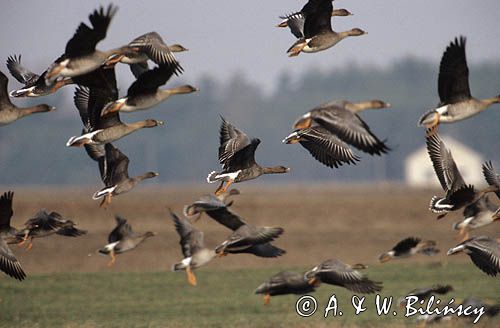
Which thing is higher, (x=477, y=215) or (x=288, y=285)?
(x=477, y=215)

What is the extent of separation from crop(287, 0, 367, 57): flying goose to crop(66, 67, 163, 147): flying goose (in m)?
2.85

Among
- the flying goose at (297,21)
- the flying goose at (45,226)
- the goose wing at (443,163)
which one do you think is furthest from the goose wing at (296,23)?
the flying goose at (45,226)

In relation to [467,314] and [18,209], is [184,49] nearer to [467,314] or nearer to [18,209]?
[467,314]

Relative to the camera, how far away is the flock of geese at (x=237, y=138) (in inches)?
532

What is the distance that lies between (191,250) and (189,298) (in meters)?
4.37

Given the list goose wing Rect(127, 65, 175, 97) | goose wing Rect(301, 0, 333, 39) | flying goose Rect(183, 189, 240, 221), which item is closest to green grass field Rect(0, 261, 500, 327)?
flying goose Rect(183, 189, 240, 221)

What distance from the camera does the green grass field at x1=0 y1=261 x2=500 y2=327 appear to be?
54.3 ft

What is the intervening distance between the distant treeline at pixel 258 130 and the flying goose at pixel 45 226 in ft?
326

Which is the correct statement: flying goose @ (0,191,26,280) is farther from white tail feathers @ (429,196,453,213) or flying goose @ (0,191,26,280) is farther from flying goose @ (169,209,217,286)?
white tail feathers @ (429,196,453,213)

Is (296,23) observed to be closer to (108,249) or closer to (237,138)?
(237,138)

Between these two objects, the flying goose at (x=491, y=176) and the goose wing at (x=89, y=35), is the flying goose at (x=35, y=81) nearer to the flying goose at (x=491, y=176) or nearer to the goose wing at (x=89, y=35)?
the goose wing at (x=89, y=35)

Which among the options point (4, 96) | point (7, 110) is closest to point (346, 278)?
point (7, 110)

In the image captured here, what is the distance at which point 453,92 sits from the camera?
14055 mm

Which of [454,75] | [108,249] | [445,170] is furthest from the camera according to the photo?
[108,249]
